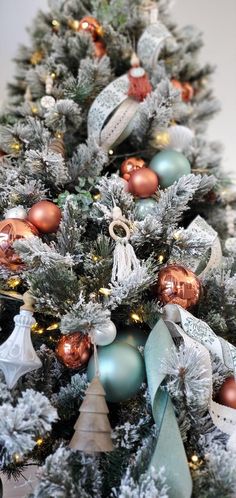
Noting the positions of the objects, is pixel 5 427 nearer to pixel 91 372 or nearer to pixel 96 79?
pixel 91 372

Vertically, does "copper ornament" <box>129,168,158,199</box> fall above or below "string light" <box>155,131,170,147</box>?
below

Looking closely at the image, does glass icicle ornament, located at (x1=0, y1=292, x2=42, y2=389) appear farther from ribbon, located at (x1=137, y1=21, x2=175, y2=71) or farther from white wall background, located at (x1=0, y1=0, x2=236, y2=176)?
white wall background, located at (x1=0, y1=0, x2=236, y2=176)

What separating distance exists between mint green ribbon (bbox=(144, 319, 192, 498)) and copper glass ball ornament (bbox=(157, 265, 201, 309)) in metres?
0.05

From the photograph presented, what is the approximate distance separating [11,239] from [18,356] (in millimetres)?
154

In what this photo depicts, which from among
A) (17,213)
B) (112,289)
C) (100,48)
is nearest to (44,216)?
(17,213)

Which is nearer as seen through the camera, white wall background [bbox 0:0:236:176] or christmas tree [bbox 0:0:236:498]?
christmas tree [bbox 0:0:236:498]

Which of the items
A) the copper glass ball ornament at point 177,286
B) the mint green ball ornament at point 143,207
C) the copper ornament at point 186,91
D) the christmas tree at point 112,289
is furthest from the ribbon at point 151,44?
the copper glass ball ornament at point 177,286

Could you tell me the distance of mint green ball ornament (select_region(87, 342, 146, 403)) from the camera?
1.71ft

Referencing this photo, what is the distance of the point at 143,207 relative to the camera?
682 millimetres

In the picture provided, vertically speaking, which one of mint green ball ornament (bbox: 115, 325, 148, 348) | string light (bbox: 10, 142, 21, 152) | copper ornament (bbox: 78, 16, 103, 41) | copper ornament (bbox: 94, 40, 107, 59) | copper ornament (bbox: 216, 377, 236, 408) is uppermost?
copper ornament (bbox: 78, 16, 103, 41)

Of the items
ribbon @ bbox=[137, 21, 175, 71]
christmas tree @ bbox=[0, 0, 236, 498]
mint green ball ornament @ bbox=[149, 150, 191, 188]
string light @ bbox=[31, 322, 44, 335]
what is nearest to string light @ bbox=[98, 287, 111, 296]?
christmas tree @ bbox=[0, 0, 236, 498]

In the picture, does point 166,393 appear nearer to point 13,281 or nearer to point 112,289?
point 112,289

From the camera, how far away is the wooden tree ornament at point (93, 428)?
0.45m

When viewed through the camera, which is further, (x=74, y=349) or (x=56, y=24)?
(x=56, y=24)
